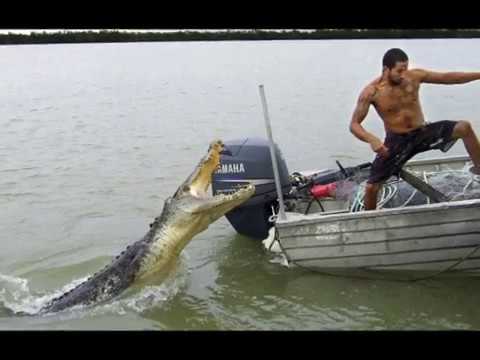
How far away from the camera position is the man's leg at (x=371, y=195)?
624 cm

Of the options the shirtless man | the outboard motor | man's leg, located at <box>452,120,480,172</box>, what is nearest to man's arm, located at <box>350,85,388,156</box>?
the shirtless man

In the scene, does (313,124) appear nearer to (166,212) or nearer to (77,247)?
(77,247)

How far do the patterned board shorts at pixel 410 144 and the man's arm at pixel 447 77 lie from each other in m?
Result: 0.39

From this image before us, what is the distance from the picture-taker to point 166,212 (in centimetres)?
619

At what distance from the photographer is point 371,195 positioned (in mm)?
6293

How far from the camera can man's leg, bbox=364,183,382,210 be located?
20.5 ft

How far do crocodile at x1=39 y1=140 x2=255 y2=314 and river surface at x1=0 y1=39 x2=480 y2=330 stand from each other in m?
0.16

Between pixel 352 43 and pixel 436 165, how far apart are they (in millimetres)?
33943

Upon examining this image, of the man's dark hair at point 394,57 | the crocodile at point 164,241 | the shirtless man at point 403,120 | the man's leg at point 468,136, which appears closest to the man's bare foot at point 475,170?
the shirtless man at point 403,120

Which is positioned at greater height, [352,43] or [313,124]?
[352,43]

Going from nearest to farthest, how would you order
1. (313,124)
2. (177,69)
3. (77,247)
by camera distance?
(77,247) < (313,124) < (177,69)

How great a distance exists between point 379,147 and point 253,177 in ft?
5.60

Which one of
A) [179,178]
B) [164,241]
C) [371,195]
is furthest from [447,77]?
[179,178]
